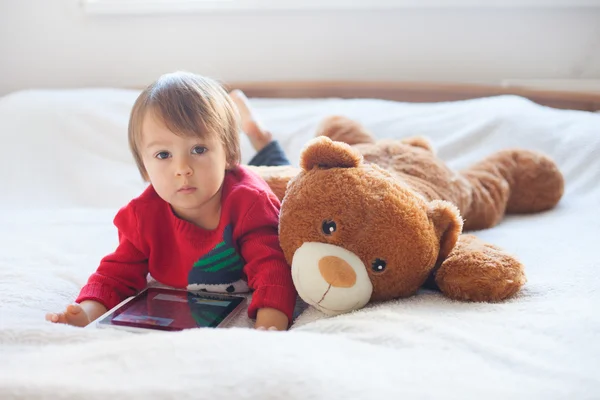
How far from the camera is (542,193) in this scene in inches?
44.4

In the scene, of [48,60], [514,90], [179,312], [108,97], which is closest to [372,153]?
[179,312]

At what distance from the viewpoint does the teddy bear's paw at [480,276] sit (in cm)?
71

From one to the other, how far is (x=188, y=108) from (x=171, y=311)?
0.27 meters

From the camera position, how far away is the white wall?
63.7 inches

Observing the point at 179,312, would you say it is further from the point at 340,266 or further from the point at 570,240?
the point at 570,240

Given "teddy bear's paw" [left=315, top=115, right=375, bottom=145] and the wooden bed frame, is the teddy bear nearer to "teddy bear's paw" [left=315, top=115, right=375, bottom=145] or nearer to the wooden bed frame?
"teddy bear's paw" [left=315, top=115, right=375, bottom=145]

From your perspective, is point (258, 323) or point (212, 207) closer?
point (258, 323)

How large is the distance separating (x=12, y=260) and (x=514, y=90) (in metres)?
1.25

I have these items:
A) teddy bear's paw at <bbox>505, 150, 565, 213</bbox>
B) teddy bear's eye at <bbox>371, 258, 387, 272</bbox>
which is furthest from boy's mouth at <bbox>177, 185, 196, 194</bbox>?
teddy bear's paw at <bbox>505, 150, 565, 213</bbox>

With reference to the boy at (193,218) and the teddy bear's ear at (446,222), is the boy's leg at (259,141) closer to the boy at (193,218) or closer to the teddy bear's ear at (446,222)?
the boy at (193,218)

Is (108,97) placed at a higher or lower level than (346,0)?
lower

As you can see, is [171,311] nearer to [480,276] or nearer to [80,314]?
[80,314]

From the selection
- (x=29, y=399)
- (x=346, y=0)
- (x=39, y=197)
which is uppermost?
(x=346, y=0)

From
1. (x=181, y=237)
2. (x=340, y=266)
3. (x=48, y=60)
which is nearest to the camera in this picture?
(x=340, y=266)
